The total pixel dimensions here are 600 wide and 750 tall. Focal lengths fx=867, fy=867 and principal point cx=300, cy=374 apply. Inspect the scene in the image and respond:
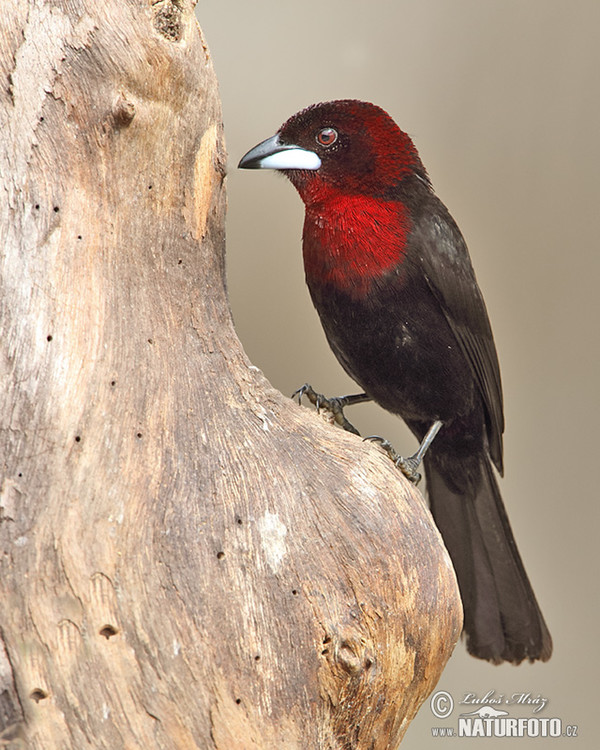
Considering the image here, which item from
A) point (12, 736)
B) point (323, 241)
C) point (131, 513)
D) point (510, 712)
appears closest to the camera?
point (12, 736)

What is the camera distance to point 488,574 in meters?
2.17

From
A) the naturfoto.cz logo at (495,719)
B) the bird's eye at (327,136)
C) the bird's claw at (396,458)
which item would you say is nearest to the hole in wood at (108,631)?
the bird's claw at (396,458)

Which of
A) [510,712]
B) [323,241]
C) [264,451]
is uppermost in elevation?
[323,241]

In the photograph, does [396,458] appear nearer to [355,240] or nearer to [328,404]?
[328,404]

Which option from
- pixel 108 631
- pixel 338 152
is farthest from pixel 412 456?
pixel 108 631

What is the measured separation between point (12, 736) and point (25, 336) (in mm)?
578

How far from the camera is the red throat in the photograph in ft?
6.21

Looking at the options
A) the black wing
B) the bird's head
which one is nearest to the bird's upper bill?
the bird's head

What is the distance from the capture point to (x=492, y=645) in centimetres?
210

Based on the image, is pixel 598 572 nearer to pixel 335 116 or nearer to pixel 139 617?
pixel 335 116

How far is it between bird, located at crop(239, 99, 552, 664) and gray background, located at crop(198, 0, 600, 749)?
51 centimetres

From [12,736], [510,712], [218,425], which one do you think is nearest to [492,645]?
[510,712]

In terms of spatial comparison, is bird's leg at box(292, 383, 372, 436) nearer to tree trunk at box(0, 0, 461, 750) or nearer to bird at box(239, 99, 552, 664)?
bird at box(239, 99, 552, 664)

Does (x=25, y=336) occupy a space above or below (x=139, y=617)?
above
